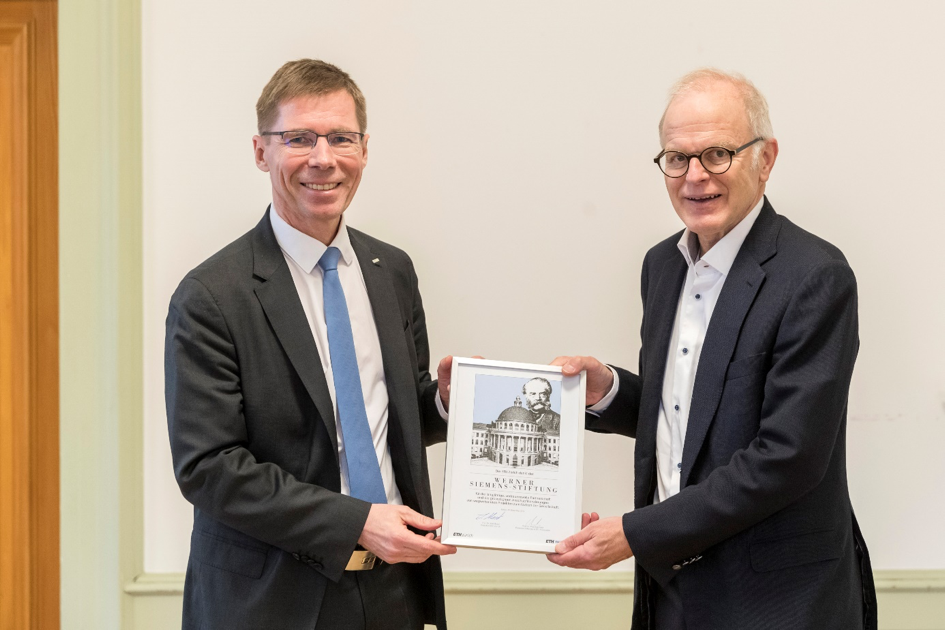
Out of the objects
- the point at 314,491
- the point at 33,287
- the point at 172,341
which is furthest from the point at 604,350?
the point at 33,287

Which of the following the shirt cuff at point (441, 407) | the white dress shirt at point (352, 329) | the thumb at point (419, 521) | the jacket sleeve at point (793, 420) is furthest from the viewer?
the shirt cuff at point (441, 407)

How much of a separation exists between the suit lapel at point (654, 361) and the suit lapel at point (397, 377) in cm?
63

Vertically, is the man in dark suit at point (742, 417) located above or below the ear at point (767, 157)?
below

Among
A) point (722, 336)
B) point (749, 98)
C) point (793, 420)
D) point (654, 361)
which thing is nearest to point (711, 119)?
point (749, 98)

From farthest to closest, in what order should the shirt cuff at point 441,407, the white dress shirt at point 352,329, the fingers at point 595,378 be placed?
the shirt cuff at point 441,407, the fingers at point 595,378, the white dress shirt at point 352,329

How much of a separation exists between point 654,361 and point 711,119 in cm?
68

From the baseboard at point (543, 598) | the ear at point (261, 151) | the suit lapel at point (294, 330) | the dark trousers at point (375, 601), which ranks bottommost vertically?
the baseboard at point (543, 598)

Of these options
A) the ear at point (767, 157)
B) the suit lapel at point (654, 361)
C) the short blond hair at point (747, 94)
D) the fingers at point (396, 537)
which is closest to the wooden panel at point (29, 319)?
the fingers at point (396, 537)

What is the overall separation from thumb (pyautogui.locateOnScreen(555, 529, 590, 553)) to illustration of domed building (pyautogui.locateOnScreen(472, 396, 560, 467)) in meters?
0.20

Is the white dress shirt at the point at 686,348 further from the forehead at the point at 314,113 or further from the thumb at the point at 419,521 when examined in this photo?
the forehead at the point at 314,113

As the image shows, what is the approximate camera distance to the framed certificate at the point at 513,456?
2096 mm

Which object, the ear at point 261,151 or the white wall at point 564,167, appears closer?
the ear at point 261,151

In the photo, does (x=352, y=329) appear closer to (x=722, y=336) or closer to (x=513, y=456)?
(x=513, y=456)

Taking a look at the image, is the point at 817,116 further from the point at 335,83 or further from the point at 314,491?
the point at 314,491
